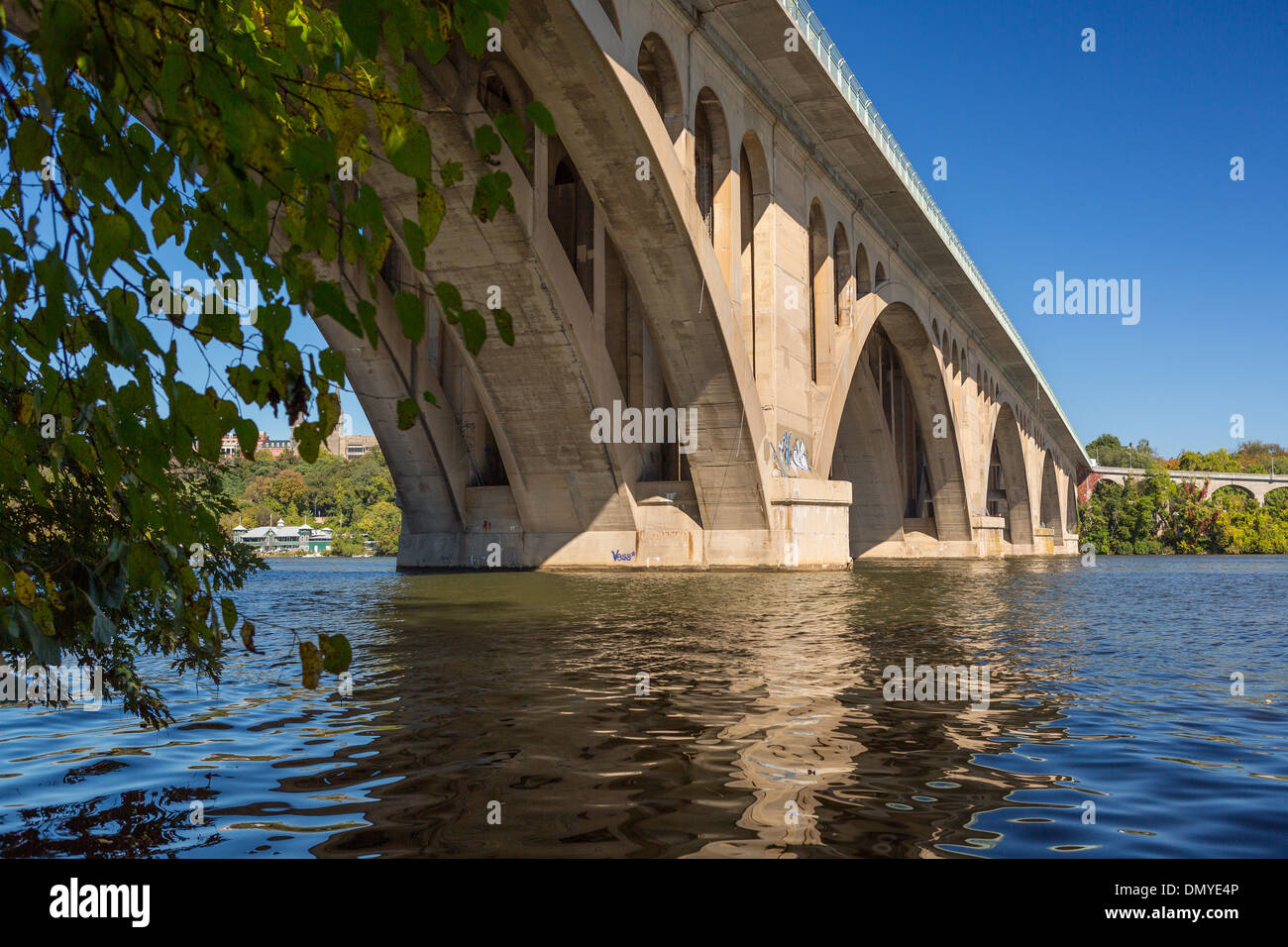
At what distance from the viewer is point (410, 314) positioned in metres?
2.31

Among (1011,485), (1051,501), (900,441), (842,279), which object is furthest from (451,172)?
(1051,501)

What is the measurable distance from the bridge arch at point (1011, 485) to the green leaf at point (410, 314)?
7122 cm

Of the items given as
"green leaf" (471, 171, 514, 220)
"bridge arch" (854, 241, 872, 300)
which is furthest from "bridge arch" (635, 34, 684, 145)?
"green leaf" (471, 171, 514, 220)

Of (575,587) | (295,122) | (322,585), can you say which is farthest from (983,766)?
(322,585)

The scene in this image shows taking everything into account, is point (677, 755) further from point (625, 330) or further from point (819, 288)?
point (819, 288)

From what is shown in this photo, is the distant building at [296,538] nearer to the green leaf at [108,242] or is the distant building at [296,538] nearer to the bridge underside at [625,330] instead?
the bridge underside at [625,330]

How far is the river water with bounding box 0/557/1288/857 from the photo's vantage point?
4359 mm

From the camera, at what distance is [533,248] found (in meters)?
22.5

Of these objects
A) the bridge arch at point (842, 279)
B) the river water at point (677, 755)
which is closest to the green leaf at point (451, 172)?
the river water at point (677, 755)

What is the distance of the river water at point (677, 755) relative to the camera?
14.3 feet

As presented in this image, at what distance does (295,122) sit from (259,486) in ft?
363

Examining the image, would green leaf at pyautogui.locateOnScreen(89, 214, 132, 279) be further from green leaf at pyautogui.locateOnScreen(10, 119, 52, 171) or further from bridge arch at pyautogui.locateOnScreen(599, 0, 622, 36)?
bridge arch at pyautogui.locateOnScreen(599, 0, 622, 36)

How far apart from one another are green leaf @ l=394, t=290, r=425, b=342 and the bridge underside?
17.0 metres
